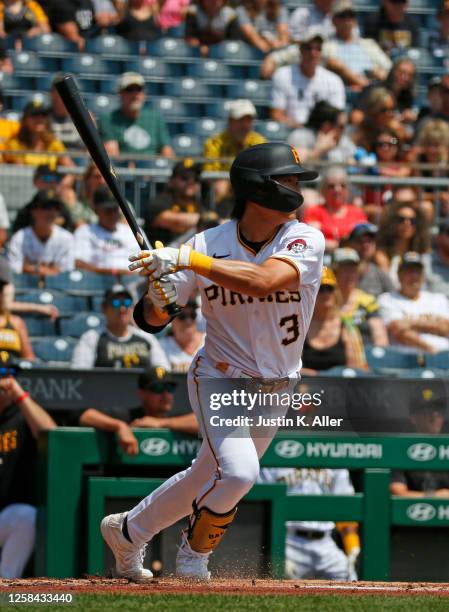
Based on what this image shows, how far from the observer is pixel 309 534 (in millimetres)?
6926

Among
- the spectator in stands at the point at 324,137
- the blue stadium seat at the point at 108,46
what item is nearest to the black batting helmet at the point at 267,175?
the spectator in stands at the point at 324,137

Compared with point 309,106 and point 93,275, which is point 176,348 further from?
point 309,106

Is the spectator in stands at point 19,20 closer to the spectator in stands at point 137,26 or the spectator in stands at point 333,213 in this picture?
the spectator in stands at point 137,26

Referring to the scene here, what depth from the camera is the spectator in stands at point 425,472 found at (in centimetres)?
685

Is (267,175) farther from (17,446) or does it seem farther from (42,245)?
(42,245)

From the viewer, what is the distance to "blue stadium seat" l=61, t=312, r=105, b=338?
8297mm

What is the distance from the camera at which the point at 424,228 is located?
938cm

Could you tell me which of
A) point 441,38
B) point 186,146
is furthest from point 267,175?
point 441,38

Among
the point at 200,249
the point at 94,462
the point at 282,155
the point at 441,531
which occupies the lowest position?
the point at 441,531

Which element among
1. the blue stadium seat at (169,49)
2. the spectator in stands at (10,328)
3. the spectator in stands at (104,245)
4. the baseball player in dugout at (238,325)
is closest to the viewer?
the baseball player in dugout at (238,325)

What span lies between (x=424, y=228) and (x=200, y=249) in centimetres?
479

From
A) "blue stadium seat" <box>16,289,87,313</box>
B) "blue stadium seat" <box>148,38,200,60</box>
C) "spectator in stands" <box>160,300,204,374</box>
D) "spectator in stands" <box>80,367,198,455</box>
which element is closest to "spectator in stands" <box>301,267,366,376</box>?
"spectator in stands" <box>160,300,204,374</box>

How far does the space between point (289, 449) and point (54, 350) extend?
2092mm

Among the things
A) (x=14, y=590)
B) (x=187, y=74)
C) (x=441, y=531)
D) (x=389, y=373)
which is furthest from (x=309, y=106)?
(x=14, y=590)
